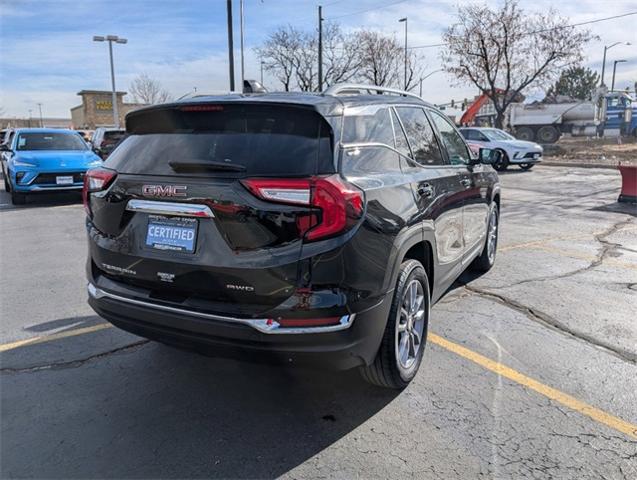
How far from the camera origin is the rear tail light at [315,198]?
2.54 m

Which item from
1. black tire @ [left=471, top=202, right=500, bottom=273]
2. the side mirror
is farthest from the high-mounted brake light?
black tire @ [left=471, top=202, right=500, bottom=273]

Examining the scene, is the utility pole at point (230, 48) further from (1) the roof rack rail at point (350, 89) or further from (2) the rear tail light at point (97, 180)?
(2) the rear tail light at point (97, 180)

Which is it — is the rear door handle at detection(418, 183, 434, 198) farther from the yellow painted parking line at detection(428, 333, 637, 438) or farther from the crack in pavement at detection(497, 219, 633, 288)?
the crack in pavement at detection(497, 219, 633, 288)

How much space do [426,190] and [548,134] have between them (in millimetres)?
34927

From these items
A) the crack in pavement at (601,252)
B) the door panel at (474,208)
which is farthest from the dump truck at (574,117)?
the door panel at (474,208)

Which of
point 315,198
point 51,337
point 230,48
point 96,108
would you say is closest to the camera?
point 315,198

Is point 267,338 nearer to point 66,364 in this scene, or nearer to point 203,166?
point 203,166

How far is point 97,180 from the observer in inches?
126

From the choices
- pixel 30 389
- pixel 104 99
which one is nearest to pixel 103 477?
pixel 30 389

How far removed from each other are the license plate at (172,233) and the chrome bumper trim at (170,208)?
1.4 inches

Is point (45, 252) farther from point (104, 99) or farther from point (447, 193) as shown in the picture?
point (104, 99)

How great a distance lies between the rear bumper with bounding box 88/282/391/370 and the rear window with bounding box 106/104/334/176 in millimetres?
785

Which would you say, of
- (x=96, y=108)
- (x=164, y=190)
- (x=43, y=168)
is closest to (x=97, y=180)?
(x=164, y=190)

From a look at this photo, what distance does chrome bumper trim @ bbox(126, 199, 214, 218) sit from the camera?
2682 mm
